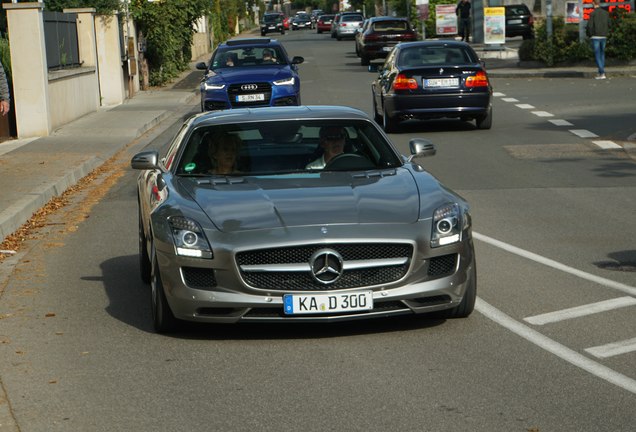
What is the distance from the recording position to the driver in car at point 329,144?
8.98 metres

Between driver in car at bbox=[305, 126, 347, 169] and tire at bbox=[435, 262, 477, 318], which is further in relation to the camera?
driver in car at bbox=[305, 126, 347, 169]

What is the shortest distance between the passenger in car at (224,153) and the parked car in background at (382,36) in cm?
3798

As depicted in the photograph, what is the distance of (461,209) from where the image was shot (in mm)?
7957

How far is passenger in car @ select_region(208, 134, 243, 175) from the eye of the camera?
8.82 metres

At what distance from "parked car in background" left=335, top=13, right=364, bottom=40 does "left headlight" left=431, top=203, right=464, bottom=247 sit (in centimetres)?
7309

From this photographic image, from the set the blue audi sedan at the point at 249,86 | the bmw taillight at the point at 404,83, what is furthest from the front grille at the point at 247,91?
the bmw taillight at the point at 404,83

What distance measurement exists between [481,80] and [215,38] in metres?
54.2

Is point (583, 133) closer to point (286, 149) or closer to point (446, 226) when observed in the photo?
point (286, 149)

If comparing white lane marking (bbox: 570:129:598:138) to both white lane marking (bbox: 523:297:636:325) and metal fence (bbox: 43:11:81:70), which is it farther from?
white lane marking (bbox: 523:297:636:325)

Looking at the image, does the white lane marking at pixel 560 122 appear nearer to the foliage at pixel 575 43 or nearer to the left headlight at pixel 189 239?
the foliage at pixel 575 43

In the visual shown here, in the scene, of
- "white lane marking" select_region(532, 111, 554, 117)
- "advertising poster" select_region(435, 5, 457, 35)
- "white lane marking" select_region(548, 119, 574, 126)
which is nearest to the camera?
"white lane marking" select_region(548, 119, 574, 126)

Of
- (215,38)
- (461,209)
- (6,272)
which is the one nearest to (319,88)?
(6,272)

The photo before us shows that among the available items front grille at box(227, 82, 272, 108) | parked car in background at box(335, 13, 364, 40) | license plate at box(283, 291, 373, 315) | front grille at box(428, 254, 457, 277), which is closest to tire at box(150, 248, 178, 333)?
license plate at box(283, 291, 373, 315)

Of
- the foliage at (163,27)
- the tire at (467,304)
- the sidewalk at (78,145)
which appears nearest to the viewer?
the tire at (467,304)
